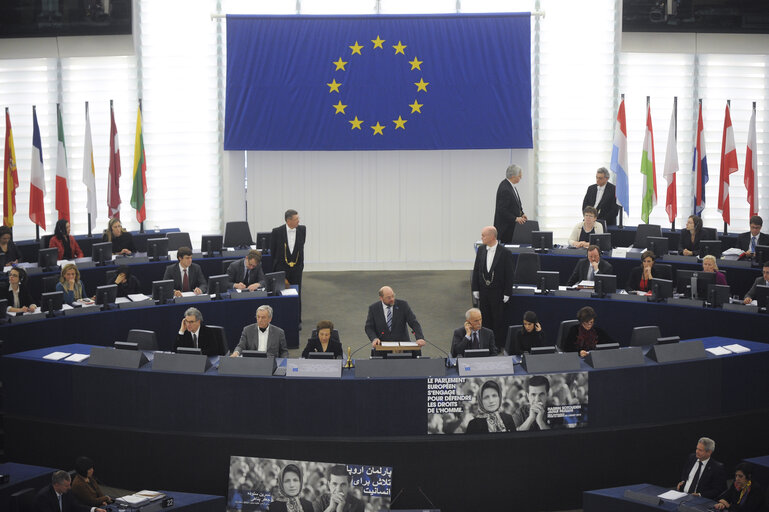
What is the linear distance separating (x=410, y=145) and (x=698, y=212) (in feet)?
17.6

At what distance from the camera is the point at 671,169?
1691 cm

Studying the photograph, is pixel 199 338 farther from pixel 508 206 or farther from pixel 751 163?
pixel 751 163

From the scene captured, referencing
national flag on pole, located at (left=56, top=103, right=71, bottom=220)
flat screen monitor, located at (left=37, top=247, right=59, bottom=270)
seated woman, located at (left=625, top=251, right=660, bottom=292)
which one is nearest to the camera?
seated woman, located at (left=625, top=251, right=660, bottom=292)

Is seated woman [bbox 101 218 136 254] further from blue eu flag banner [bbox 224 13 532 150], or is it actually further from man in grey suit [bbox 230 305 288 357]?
man in grey suit [bbox 230 305 288 357]

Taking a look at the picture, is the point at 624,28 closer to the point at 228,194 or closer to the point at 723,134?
the point at 723,134

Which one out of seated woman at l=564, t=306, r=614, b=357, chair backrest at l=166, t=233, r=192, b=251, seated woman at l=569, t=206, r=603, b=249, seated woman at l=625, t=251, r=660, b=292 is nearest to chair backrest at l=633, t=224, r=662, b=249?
seated woman at l=569, t=206, r=603, b=249

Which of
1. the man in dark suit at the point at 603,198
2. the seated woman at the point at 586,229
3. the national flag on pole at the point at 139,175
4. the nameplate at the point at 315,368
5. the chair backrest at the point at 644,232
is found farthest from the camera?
the national flag on pole at the point at 139,175

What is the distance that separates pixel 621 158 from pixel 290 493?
10627mm

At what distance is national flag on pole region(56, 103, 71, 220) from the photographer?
16.3m

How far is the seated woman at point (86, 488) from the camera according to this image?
773 cm

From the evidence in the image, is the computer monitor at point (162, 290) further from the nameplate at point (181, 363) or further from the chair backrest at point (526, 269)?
the chair backrest at point (526, 269)

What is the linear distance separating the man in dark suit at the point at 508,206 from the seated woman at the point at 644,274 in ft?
6.88

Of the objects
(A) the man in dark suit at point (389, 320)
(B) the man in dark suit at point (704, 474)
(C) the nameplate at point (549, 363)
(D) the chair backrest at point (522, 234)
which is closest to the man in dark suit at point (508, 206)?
(D) the chair backrest at point (522, 234)

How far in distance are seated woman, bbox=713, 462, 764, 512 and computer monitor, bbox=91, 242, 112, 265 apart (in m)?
9.31
